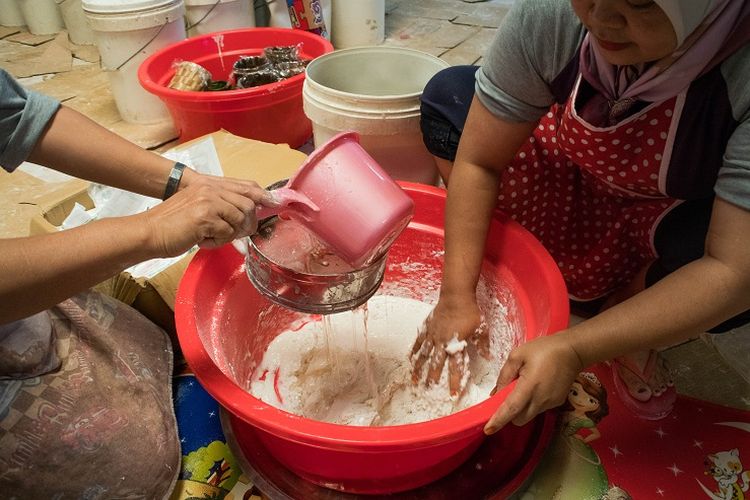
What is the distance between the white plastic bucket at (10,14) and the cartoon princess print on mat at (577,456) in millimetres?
2883

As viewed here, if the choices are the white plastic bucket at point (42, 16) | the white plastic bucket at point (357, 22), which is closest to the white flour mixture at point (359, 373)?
the white plastic bucket at point (357, 22)

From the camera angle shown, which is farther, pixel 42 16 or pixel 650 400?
pixel 42 16

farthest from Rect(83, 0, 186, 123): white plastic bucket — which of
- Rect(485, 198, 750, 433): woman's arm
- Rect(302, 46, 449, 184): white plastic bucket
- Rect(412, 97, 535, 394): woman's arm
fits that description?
Rect(485, 198, 750, 433): woman's arm

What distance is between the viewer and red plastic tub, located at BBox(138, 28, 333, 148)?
1547 mm

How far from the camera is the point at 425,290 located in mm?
1231

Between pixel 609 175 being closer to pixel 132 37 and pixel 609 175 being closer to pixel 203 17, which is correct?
pixel 132 37

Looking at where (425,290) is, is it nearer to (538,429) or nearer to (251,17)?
(538,429)

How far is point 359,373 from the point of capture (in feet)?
3.52

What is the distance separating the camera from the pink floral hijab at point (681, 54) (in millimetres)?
587

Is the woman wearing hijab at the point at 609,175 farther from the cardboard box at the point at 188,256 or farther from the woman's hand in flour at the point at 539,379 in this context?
the cardboard box at the point at 188,256

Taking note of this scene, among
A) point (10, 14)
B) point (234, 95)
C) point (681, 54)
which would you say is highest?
point (681, 54)

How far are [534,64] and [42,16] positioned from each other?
8.39 feet

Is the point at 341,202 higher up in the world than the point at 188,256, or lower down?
higher up

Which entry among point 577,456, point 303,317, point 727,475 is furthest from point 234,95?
point 727,475
